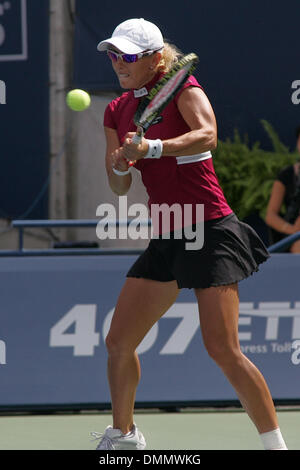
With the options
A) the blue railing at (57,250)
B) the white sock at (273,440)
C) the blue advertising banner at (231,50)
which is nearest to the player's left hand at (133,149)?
the white sock at (273,440)

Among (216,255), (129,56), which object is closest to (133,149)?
(129,56)

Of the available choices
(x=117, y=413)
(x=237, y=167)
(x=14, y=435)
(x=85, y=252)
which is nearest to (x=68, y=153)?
(x=237, y=167)

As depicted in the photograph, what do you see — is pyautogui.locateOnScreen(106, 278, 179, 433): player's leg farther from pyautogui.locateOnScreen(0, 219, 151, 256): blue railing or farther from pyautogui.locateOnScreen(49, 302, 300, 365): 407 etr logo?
pyautogui.locateOnScreen(0, 219, 151, 256): blue railing

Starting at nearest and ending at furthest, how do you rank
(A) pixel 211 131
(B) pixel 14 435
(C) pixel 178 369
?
(A) pixel 211 131, (B) pixel 14 435, (C) pixel 178 369

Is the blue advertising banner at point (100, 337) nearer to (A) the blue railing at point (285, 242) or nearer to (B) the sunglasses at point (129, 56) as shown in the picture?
(A) the blue railing at point (285, 242)

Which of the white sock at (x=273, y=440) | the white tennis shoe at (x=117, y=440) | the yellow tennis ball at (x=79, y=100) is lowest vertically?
the white sock at (x=273, y=440)

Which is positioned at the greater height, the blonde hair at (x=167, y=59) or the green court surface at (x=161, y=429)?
the blonde hair at (x=167, y=59)

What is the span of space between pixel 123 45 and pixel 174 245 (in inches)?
34.8

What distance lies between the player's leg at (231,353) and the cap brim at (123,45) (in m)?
1.05

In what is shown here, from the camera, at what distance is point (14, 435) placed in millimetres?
5410

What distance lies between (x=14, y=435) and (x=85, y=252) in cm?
127

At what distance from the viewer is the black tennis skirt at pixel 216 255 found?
4.27m

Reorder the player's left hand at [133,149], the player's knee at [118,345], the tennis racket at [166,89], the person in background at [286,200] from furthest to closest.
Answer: the person in background at [286,200] < the player's knee at [118,345] < the tennis racket at [166,89] < the player's left hand at [133,149]
